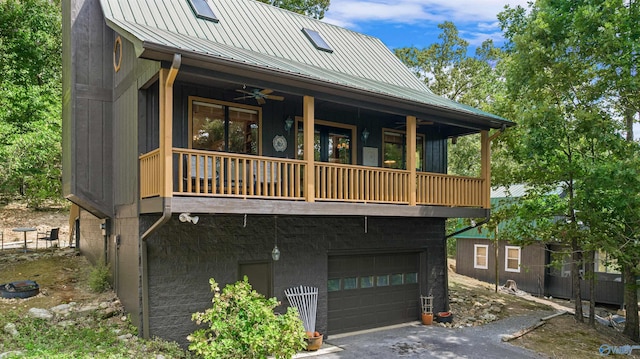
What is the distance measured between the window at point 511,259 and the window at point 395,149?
9570 millimetres

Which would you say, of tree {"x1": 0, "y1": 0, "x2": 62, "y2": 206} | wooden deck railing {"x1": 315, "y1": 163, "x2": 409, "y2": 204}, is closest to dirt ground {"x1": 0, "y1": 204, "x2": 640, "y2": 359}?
tree {"x1": 0, "y1": 0, "x2": 62, "y2": 206}

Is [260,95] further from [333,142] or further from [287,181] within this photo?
[333,142]

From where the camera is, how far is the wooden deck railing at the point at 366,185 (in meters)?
9.14

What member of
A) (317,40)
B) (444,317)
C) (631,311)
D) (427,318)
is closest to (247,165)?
(317,40)

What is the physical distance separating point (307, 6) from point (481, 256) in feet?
51.0

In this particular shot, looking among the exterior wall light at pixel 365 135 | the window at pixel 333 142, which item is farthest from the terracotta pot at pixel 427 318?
the exterior wall light at pixel 365 135

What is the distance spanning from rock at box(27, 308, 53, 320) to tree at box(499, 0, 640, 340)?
11.1 m

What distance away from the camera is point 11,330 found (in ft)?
26.1

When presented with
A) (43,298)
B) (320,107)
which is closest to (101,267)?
(43,298)

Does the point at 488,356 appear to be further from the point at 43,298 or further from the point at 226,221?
the point at 43,298

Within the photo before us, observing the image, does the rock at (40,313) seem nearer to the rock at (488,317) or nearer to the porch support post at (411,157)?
the porch support post at (411,157)

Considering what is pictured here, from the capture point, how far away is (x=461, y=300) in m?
14.4

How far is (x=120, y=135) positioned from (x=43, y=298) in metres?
3.85

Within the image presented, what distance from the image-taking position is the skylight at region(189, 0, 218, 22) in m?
11.0
